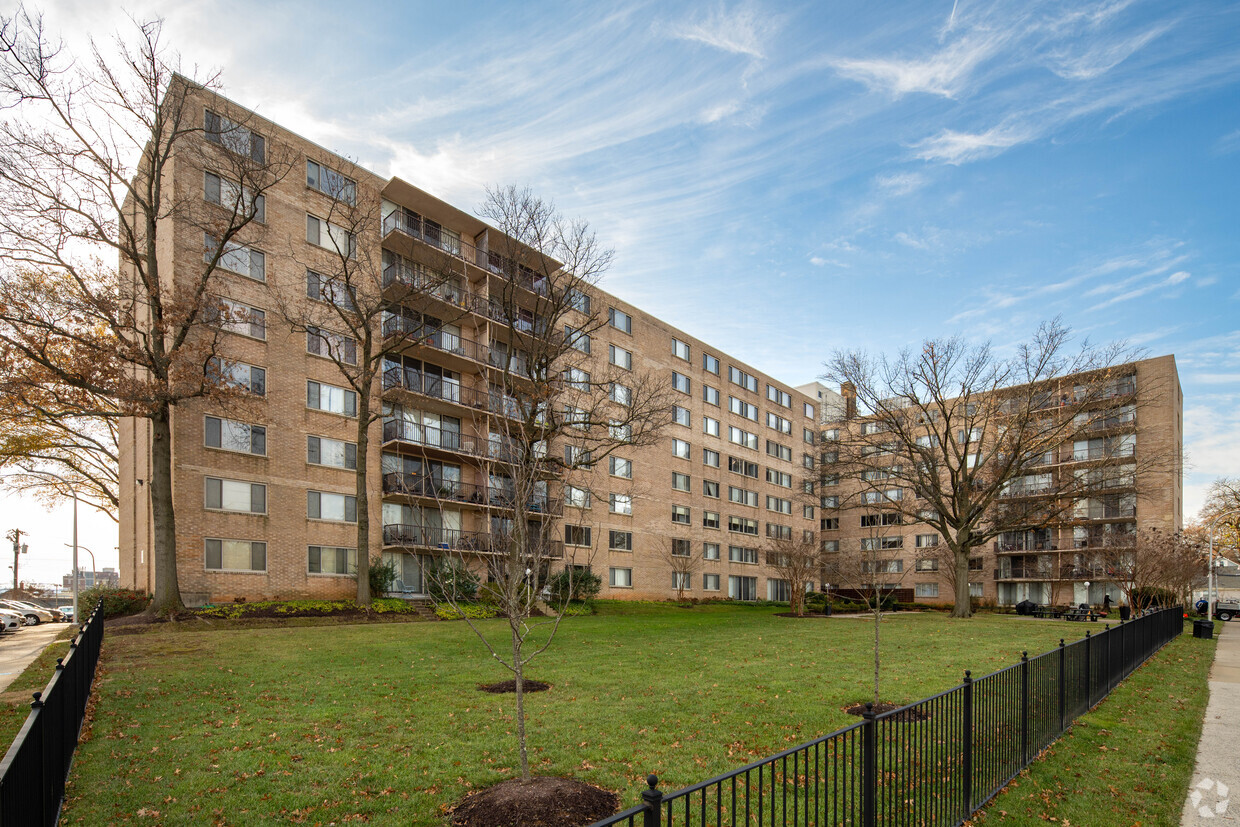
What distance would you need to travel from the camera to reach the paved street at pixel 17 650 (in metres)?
15.4

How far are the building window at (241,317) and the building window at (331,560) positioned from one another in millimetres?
9211

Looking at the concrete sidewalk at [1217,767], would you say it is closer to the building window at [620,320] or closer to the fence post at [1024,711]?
the fence post at [1024,711]

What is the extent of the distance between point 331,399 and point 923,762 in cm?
2929

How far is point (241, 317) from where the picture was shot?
89.8 ft

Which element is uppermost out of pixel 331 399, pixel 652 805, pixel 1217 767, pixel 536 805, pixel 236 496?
pixel 331 399

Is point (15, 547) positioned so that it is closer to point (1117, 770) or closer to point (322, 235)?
point (322, 235)

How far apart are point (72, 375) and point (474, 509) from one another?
1823 cm

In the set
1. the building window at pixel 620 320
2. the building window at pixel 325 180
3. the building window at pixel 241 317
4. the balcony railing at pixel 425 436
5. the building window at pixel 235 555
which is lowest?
the building window at pixel 235 555

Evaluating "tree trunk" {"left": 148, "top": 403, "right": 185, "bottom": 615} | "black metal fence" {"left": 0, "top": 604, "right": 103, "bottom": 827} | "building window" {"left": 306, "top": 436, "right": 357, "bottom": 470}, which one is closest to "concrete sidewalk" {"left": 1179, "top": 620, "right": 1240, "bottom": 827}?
"black metal fence" {"left": 0, "top": 604, "right": 103, "bottom": 827}

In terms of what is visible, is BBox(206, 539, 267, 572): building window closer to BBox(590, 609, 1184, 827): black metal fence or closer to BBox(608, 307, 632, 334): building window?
BBox(590, 609, 1184, 827): black metal fence

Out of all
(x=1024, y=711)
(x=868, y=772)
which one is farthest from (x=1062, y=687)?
(x=868, y=772)

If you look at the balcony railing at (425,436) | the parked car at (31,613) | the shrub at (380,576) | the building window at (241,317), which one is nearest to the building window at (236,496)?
the shrub at (380,576)

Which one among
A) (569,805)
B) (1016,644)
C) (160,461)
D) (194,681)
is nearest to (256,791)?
(569,805)

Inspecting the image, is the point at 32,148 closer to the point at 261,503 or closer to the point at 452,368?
the point at 261,503
